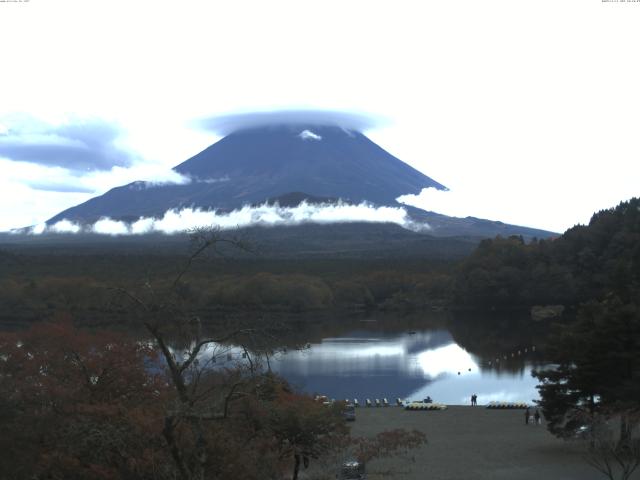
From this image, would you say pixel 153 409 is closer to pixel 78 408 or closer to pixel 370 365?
pixel 78 408

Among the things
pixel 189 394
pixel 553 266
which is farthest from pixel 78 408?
pixel 553 266

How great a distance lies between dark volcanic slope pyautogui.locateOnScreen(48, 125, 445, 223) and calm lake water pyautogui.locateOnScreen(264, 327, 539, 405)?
11379cm

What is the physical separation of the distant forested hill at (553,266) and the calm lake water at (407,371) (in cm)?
1696

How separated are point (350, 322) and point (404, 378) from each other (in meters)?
22.4

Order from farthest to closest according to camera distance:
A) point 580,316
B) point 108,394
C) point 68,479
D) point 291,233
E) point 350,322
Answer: point 291,233 < point 350,322 < point 580,316 < point 108,394 < point 68,479

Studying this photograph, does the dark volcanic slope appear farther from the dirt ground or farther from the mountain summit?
the dirt ground

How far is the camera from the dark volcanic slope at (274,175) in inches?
6235

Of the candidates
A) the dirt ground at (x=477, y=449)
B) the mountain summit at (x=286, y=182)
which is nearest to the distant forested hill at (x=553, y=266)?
the dirt ground at (x=477, y=449)

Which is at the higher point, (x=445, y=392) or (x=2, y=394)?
(x=2, y=394)

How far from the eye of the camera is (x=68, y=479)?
8.62 m

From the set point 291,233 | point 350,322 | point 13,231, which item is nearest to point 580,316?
point 350,322

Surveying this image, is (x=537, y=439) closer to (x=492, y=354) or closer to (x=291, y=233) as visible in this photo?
(x=492, y=354)

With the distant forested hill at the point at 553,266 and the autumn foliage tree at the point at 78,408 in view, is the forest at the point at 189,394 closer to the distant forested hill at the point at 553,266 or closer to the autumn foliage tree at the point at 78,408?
the autumn foliage tree at the point at 78,408

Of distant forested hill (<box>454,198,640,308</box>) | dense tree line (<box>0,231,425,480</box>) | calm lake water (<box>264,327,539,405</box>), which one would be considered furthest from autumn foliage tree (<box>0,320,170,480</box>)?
distant forested hill (<box>454,198,640,308</box>)
